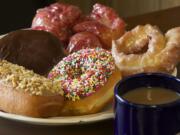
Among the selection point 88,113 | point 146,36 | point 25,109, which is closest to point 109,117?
point 88,113

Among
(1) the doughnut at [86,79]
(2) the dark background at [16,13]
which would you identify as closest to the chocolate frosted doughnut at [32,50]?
(1) the doughnut at [86,79]

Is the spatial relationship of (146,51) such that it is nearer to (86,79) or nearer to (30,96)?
(86,79)

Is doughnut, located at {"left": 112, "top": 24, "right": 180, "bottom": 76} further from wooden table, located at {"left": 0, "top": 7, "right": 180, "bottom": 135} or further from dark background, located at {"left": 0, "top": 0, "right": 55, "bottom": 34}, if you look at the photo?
dark background, located at {"left": 0, "top": 0, "right": 55, "bottom": 34}

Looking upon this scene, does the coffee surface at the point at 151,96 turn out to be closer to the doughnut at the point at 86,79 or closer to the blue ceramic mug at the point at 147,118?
the blue ceramic mug at the point at 147,118

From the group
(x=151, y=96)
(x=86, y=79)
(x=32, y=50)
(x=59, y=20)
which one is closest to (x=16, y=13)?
(x=59, y=20)

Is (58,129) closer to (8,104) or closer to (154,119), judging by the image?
(8,104)

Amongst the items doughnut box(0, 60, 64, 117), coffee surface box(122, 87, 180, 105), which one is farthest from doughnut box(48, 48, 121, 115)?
coffee surface box(122, 87, 180, 105)

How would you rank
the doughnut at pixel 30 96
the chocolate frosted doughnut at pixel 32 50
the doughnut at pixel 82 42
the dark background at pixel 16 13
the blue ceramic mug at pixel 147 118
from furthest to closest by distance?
the dark background at pixel 16 13 → the doughnut at pixel 82 42 → the chocolate frosted doughnut at pixel 32 50 → the doughnut at pixel 30 96 → the blue ceramic mug at pixel 147 118
